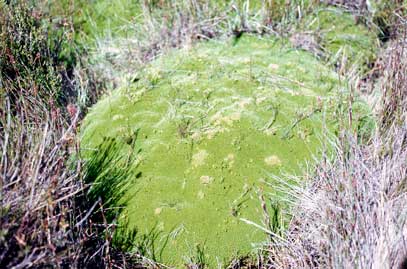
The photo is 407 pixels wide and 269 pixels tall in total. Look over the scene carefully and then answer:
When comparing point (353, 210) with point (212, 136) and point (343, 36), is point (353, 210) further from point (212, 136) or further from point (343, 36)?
point (343, 36)

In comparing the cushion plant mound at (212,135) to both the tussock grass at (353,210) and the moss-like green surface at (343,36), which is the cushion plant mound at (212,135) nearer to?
the tussock grass at (353,210)

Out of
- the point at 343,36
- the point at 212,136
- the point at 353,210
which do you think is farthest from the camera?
the point at 343,36

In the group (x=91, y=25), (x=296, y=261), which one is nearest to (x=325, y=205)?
(x=296, y=261)

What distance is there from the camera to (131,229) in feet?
9.58

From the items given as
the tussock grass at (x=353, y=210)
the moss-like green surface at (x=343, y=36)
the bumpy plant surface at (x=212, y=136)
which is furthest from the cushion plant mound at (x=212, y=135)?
the moss-like green surface at (x=343, y=36)

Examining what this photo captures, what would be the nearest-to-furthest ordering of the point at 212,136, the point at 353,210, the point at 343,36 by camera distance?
the point at 353,210
the point at 212,136
the point at 343,36

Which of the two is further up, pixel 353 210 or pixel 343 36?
pixel 343 36

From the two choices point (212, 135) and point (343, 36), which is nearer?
point (212, 135)

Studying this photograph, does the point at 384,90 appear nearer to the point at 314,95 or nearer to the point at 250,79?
the point at 314,95

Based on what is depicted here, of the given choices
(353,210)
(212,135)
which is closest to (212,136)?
(212,135)

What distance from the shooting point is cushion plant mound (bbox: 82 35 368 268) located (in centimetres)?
287

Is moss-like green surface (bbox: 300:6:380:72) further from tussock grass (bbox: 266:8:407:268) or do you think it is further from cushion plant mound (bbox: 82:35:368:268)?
tussock grass (bbox: 266:8:407:268)

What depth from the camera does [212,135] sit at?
3.25 m

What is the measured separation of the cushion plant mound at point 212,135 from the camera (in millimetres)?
2871
